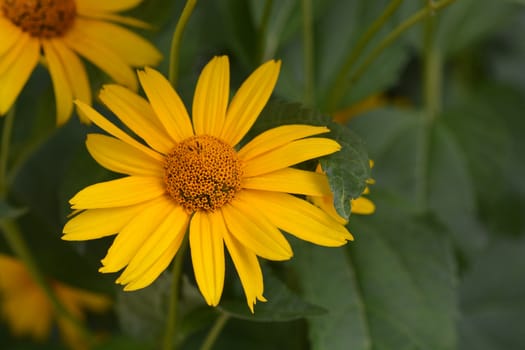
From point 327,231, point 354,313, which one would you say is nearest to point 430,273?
point 354,313

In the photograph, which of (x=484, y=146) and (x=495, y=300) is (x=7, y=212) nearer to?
(x=484, y=146)

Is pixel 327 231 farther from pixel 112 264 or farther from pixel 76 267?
pixel 76 267

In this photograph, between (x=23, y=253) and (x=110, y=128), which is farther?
(x=23, y=253)

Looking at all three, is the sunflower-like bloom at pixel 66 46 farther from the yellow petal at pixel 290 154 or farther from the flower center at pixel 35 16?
the yellow petal at pixel 290 154

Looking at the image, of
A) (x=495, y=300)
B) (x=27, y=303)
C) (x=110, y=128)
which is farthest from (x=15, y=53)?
(x=495, y=300)

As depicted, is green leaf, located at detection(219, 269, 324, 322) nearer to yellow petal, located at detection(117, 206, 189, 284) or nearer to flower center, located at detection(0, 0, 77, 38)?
yellow petal, located at detection(117, 206, 189, 284)

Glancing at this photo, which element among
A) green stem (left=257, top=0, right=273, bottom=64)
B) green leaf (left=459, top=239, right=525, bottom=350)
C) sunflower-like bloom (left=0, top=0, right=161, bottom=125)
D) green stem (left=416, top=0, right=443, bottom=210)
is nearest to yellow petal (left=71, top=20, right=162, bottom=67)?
sunflower-like bloom (left=0, top=0, right=161, bottom=125)

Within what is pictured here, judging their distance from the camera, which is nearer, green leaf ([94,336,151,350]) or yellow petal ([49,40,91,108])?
yellow petal ([49,40,91,108])
